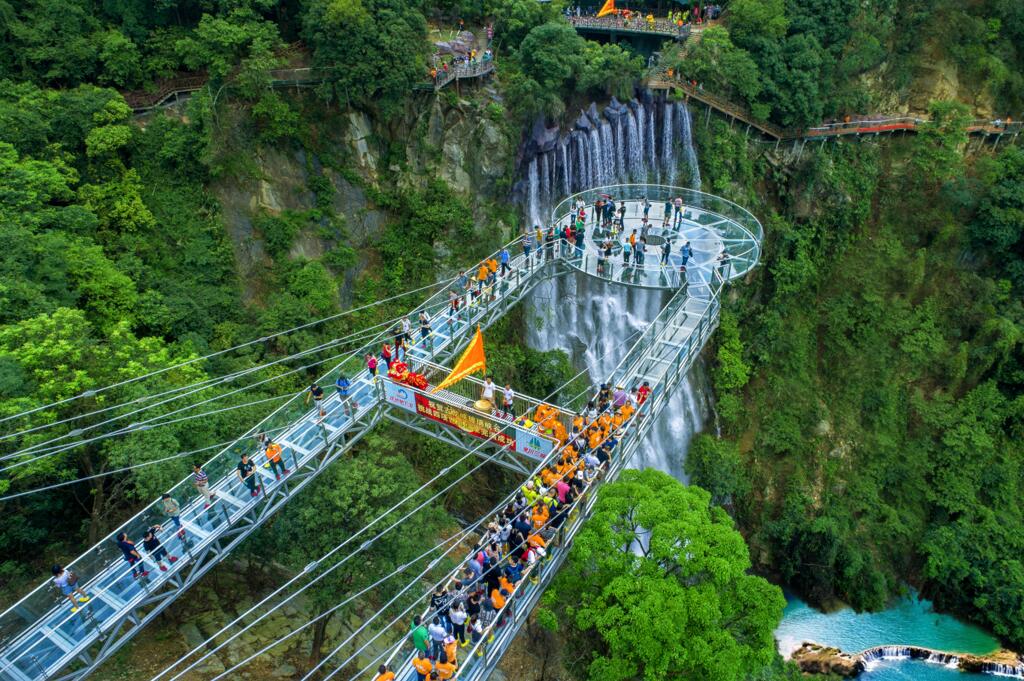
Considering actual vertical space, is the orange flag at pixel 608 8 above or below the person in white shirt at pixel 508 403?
above

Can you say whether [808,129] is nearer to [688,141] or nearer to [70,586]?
[688,141]

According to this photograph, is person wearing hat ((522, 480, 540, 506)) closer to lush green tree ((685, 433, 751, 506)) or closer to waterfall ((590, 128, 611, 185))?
lush green tree ((685, 433, 751, 506))

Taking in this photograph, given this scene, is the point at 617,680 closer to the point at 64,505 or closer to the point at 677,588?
the point at 677,588

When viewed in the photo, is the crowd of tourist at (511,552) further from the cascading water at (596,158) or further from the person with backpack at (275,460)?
the cascading water at (596,158)

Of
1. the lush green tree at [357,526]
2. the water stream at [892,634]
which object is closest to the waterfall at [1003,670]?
the water stream at [892,634]

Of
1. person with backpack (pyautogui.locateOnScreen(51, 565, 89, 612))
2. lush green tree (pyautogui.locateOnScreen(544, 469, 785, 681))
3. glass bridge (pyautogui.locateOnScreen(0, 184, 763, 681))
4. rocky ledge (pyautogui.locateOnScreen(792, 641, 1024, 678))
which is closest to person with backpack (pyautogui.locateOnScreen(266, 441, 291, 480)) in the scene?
glass bridge (pyautogui.locateOnScreen(0, 184, 763, 681))

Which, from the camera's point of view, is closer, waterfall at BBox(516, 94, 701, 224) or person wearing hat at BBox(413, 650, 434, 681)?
person wearing hat at BBox(413, 650, 434, 681)

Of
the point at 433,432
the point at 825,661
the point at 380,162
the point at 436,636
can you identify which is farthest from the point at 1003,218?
the point at 436,636
